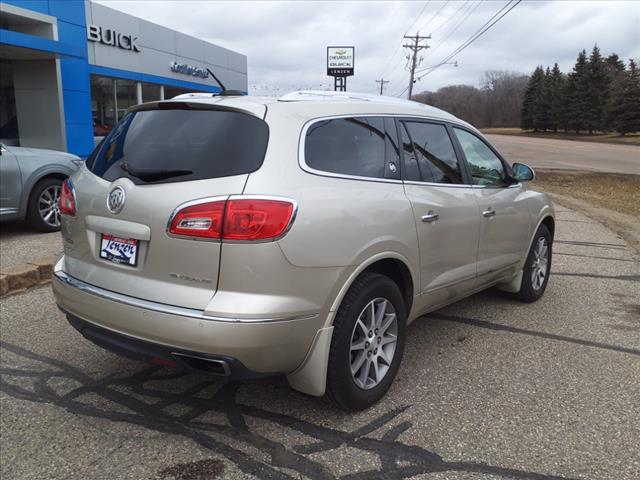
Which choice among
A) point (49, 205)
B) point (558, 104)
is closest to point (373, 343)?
point (49, 205)

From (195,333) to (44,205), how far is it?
6.08 m

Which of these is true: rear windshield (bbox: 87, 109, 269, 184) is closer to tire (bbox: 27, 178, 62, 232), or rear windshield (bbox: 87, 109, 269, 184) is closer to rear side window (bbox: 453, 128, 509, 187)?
rear side window (bbox: 453, 128, 509, 187)

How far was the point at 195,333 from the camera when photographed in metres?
2.54

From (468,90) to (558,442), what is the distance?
104 m

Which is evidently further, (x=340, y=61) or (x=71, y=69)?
(x=340, y=61)

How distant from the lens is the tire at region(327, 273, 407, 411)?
2.92 m

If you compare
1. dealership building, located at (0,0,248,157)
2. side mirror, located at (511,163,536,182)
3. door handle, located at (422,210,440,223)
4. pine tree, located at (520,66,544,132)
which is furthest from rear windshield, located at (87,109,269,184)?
pine tree, located at (520,66,544,132)

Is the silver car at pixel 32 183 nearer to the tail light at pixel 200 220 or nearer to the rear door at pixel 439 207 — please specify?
the tail light at pixel 200 220

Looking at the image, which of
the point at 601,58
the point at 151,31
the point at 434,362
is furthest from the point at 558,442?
the point at 601,58

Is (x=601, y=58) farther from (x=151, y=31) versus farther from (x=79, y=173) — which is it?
(x=79, y=173)

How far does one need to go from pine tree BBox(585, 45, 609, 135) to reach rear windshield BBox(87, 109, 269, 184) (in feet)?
248

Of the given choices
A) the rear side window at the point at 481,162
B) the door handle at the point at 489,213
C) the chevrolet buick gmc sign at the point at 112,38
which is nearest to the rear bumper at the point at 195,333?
the door handle at the point at 489,213

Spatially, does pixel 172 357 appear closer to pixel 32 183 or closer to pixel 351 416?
pixel 351 416

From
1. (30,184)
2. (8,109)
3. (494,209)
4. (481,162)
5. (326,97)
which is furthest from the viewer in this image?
(8,109)
